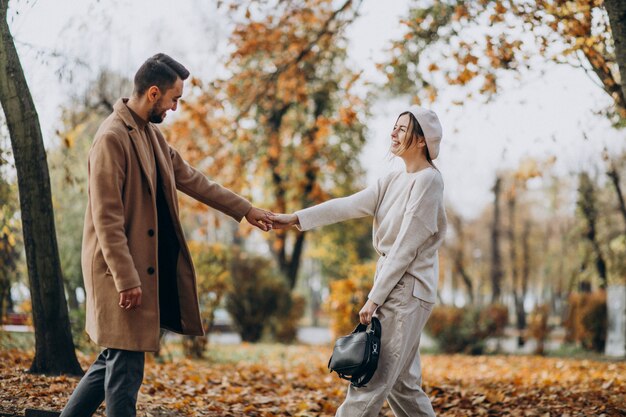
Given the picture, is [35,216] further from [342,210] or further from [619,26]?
[619,26]

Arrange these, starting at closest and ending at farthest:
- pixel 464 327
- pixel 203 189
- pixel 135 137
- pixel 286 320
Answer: pixel 135 137
pixel 203 189
pixel 464 327
pixel 286 320

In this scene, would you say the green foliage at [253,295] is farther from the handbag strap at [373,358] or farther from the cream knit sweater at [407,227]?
the handbag strap at [373,358]

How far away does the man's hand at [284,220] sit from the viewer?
478 centimetres

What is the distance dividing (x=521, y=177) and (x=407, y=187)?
7.02m

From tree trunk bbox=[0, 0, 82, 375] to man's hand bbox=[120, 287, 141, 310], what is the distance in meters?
2.87

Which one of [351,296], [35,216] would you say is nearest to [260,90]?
[351,296]

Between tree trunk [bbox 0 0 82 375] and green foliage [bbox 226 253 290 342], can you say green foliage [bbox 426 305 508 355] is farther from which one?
tree trunk [bbox 0 0 82 375]

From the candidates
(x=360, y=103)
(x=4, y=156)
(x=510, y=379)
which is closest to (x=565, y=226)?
(x=360, y=103)

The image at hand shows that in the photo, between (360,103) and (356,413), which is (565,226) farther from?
(356,413)

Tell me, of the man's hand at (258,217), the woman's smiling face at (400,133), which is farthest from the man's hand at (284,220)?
the woman's smiling face at (400,133)

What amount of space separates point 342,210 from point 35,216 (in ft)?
10.4

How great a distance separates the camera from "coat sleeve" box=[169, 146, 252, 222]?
4.55 metres

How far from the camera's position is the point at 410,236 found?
13.3ft

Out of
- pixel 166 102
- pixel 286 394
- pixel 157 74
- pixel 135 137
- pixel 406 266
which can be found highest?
pixel 157 74
